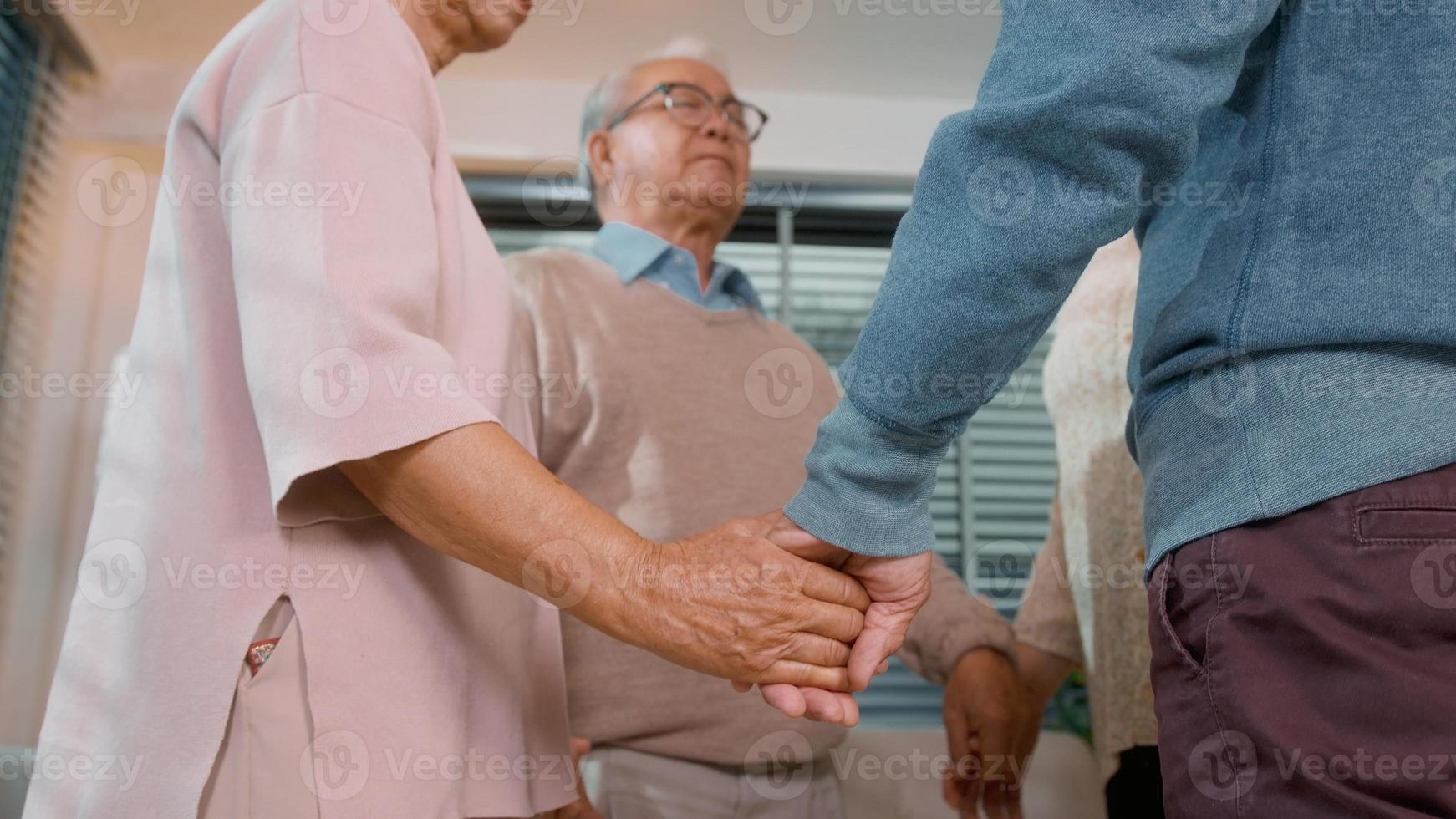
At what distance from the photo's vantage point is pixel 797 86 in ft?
10.2

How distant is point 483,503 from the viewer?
2.75 ft

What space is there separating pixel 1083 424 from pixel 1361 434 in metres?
1.02

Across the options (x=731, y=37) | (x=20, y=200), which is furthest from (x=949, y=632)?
(x=20, y=200)

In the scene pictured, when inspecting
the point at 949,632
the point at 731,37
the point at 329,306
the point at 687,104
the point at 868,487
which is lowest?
the point at 949,632

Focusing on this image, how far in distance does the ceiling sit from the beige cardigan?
133cm

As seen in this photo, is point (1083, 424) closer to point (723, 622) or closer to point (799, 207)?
point (723, 622)

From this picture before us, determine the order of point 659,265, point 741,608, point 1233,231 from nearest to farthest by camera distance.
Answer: point 1233,231 → point 741,608 → point 659,265

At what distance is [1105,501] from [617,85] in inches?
43.2

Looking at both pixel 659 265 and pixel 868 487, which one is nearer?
pixel 868 487

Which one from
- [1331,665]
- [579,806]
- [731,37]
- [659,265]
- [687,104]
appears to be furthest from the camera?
[731,37]

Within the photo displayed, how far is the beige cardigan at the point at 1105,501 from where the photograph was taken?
61.6 inches

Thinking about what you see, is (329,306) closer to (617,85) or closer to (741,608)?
(741,608)

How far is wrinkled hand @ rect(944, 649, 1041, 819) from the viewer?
1.51 metres

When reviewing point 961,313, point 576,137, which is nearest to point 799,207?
point 576,137
